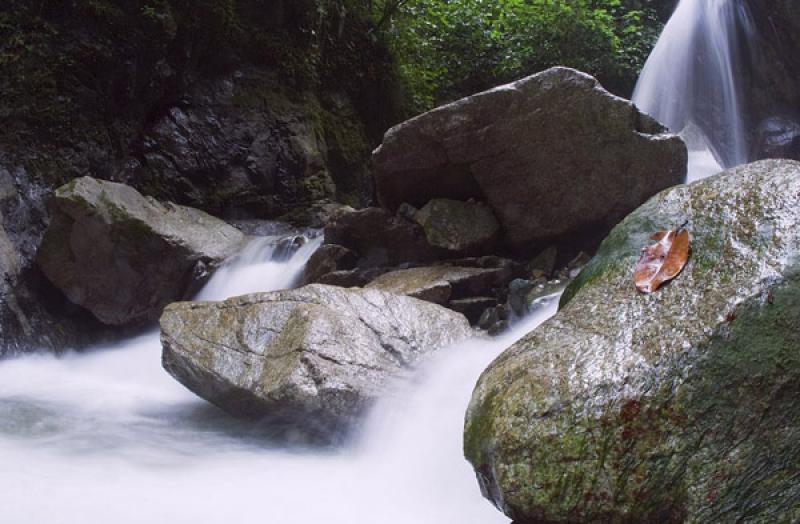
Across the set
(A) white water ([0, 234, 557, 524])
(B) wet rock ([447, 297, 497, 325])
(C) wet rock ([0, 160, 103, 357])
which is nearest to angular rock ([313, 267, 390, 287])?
(B) wet rock ([447, 297, 497, 325])

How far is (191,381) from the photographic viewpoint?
4.39 meters

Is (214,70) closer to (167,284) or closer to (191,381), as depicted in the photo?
(167,284)

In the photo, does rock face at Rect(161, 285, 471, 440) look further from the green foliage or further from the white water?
the green foliage

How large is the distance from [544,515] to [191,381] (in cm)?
286

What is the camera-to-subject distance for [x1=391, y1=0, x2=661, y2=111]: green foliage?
35.1ft

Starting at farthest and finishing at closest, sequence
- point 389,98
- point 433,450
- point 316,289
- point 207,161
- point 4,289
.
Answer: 1. point 389,98
2. point 207,161
3. point 4,289
4. point 316,289
5. point 433,450

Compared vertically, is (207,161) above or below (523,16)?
below

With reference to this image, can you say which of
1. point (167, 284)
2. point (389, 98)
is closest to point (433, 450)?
point (167, 284)

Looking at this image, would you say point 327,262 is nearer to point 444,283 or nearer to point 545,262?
point 444,283

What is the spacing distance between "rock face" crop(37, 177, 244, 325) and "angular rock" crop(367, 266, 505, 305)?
2237 millimetres

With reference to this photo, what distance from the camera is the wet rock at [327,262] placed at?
657 centimetres

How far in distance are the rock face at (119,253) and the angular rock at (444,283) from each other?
2237 millimetres

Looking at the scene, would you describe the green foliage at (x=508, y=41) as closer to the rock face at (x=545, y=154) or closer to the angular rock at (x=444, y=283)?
the rock face at (x=545, y=154)

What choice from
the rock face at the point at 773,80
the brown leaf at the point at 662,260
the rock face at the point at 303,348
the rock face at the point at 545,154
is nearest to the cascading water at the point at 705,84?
the rock face at the point at 773,80
